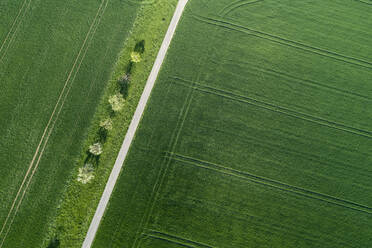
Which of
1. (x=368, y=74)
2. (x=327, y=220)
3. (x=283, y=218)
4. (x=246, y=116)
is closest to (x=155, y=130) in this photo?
(x=246, y=116)

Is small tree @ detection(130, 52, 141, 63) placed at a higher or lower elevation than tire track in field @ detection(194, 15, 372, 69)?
lower

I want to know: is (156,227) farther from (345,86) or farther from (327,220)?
(345,86)

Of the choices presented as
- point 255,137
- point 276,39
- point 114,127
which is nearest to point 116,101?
point 114,127

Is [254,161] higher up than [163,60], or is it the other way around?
[163,60]

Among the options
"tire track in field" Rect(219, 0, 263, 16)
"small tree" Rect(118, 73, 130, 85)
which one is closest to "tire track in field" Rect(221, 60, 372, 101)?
"tire track in field" Rect(219, 0, 263, 16)

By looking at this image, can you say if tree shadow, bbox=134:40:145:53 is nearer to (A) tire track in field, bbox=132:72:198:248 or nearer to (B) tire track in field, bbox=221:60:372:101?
(A) tire track in field, bbox=132:72:198:248

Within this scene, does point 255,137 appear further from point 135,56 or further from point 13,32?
point 13,32
